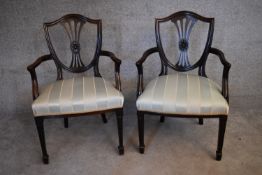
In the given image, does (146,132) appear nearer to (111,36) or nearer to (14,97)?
(111,36)

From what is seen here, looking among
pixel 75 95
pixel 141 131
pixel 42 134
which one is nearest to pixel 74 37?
pixel 75 95

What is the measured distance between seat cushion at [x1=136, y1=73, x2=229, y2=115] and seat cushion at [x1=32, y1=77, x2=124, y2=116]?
19 centimetres

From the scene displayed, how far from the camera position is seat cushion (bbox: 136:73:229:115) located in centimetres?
171

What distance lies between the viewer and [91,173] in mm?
1800

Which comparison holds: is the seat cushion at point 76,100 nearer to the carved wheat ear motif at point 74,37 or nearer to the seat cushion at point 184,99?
the seat cushion at point 184,99

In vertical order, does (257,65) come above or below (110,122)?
above

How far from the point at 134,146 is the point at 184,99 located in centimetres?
58

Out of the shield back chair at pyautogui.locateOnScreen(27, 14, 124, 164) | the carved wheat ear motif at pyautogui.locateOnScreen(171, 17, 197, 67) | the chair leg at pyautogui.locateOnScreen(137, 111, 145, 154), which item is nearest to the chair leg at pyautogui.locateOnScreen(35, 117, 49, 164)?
the shield back chair at pyautogui.locateOnScreen(27, 14, 124, 164)

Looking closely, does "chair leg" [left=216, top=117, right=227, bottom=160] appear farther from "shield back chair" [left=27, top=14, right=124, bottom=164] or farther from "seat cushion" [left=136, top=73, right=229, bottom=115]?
"shield back chair" [left=27, top=14, right=124, bottom=164]

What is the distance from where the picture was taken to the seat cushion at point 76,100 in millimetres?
1748

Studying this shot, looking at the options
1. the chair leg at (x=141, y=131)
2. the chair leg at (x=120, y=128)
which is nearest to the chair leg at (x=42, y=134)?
the chair leg at (x=120, y=128)

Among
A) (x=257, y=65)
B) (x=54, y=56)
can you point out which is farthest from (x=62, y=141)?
(x=257, y=65)

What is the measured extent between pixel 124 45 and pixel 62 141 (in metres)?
0.95

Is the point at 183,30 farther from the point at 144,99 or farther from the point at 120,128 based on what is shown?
the point at 120,128
